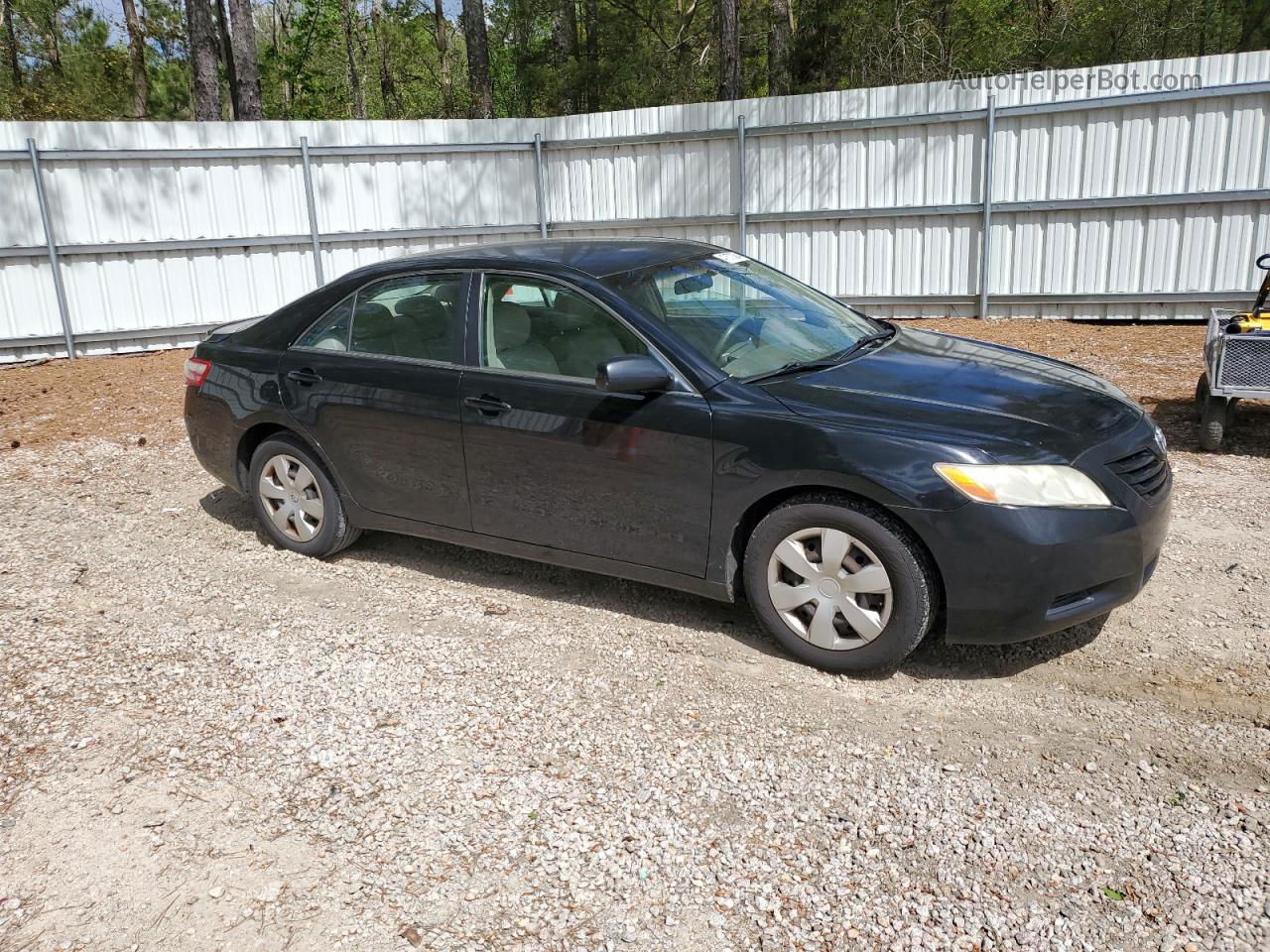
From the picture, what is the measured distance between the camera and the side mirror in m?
4.09

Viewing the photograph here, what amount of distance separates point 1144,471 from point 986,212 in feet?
28.5

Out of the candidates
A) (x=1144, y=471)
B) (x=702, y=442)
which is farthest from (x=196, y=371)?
(x=1144, y=471)

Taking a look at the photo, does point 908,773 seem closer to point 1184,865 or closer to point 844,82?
point 1184,865

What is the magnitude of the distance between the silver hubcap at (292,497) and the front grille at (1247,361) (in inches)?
212

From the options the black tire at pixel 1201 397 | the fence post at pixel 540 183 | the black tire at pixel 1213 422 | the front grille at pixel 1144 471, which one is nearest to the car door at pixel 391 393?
the front grille at pixel 1144 471

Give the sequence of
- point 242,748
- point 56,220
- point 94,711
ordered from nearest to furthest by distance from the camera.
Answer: point 242,748
point 94,711
point 56,220

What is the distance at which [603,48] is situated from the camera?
27.5m

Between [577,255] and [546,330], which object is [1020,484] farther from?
[577,255]

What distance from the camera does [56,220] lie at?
466 inches

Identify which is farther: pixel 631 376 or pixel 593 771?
pixel 631 376

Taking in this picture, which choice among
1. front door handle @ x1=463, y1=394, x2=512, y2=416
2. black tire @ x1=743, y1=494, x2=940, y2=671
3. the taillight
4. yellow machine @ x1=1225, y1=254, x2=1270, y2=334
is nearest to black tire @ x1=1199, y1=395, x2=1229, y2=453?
yellow machine @ x1=1225, y1=254, x2=1270, y2=334

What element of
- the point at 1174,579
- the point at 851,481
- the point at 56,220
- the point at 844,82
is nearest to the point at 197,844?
the point at 851,481

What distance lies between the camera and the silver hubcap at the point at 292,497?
17.8 ft

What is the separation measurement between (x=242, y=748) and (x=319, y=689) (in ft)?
1.49
